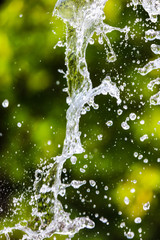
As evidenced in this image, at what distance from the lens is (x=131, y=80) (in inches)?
89.2

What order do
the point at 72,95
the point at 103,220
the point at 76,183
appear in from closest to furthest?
the point at 72,95 → the point at 76,183 → the point at 103,220

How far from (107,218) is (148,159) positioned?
41cm

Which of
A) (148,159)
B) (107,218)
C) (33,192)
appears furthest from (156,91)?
(33,192)

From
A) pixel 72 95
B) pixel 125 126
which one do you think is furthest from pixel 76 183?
pixel 72 95

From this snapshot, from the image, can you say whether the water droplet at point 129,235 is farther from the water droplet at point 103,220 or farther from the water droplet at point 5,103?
the water droplet at point 5,103

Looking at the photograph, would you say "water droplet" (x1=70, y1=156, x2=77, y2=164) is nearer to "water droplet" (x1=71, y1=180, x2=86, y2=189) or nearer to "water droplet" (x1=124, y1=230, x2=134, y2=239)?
"water droplet" (x1=71, y1=180, x2=86, y2=189)

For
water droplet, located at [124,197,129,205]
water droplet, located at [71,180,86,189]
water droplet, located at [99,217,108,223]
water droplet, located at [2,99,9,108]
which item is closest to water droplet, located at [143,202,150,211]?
water droplet, located at [124,197,129,205]

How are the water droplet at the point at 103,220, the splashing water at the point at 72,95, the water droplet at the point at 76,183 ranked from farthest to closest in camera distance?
the water droplet at the point at 103,220 → the water droplet at the point at 76,183 → the splashing water at the point at 72,95

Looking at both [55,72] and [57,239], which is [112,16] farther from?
[57,239]

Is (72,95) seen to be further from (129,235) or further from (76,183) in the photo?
(129,235)

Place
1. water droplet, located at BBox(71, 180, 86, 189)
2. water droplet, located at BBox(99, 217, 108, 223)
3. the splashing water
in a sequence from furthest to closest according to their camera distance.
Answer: water droplet, located at BBox(99, 217, 108, 223), water droplet, located at BBox(71, 180, 86, 189), the splashing water

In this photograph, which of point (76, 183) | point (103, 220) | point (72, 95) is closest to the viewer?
point (72, 95)

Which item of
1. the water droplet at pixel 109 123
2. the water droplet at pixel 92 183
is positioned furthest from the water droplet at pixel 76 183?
the water droplet at pixel 109 123

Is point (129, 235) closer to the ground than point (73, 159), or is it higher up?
closer to the ground
